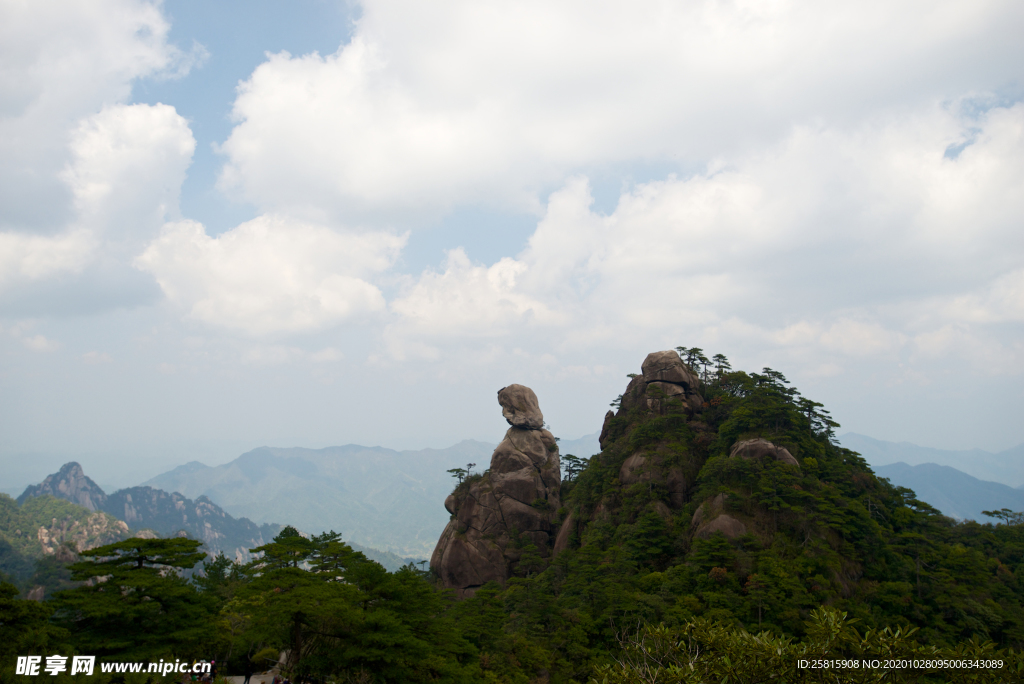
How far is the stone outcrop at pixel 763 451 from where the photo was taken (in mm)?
33062

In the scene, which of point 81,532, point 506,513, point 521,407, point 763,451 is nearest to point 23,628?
point 506,513

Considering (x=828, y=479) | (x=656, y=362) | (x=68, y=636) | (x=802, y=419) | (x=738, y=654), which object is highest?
(x=656, y=362)

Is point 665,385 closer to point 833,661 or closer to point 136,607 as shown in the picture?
point 833,661

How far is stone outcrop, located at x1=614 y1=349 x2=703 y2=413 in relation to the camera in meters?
42.9

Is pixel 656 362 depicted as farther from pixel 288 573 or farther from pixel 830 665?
pixel 830 665

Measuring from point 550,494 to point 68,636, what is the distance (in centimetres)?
Answer: 3595

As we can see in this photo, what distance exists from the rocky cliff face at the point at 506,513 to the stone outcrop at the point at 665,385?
34.4 ft

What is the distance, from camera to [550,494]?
47781 mm

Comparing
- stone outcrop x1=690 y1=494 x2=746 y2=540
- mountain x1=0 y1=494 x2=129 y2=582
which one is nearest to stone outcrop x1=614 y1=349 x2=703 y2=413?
stone outcrop x1=690 y1=494 x2=746 y2=540

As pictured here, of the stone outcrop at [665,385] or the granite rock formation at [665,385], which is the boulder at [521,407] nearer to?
the granite rock formation at [665,385]

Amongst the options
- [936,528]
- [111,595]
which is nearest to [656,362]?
[936,528]

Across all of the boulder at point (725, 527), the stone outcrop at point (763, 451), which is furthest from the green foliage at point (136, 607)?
the stone outcrop at point (763, 451)

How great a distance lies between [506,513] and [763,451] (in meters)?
22.0

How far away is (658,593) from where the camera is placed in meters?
27.2
